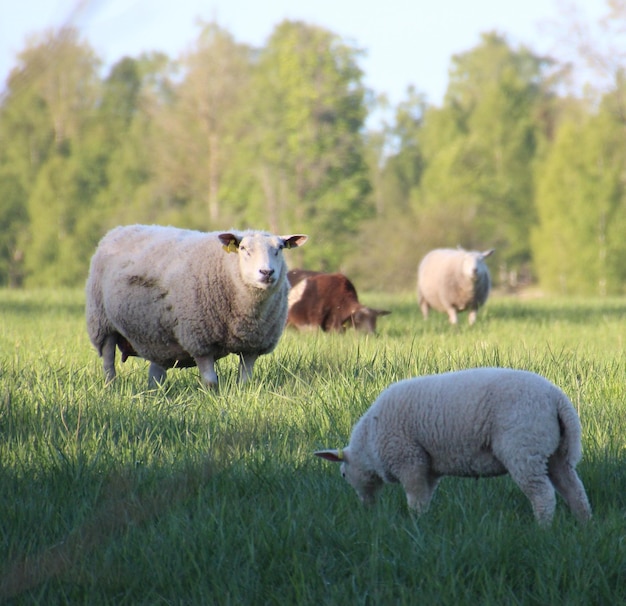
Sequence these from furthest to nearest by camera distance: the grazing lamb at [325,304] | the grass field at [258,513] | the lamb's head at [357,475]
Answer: the grazing lamb at [325,304], the lamb's head at [357,475], the grass field at [258,513]

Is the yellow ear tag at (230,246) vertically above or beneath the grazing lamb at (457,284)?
above

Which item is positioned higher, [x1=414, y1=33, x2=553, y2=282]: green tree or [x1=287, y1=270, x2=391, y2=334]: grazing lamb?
[x1=414, y1=33, x2=553, y2=282]: green tree

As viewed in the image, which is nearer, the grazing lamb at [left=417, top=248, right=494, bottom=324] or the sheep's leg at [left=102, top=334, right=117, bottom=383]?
the sheep's leg at [left=102, top=334, right=117, bottom=383]

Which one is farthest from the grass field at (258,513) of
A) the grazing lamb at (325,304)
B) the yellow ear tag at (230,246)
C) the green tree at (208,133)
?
the green tree at (208,133)

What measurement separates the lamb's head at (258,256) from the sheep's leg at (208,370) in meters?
0.61

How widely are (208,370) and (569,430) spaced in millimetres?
3293

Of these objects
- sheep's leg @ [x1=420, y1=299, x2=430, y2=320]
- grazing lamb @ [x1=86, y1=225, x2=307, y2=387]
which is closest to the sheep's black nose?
grazing lamb @ [x1=86, y1=225, x2=307, y2=387]

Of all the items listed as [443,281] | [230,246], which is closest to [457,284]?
[443,281]

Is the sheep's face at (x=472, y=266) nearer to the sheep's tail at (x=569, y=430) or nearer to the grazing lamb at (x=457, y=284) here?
the grazing lamb at (x=457, y=284)

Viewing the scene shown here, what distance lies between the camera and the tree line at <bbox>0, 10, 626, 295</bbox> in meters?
36.0

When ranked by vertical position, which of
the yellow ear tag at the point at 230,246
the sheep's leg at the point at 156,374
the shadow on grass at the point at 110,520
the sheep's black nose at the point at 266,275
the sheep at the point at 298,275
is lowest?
→ the sheep's leg at the point at 156,374

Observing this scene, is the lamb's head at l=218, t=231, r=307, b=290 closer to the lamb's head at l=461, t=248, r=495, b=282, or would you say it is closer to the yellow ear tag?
the yellow ear tag

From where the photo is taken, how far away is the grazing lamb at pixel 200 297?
5.84 m

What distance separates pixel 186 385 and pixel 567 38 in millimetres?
27437
